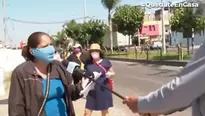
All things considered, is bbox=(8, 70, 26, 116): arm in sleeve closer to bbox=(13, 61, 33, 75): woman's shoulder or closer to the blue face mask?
bbox=(13, 61, 33, 75): woman's shoulder

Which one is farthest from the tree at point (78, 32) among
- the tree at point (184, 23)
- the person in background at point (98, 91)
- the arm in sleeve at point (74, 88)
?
the arm in sleeve at point (74, 88)

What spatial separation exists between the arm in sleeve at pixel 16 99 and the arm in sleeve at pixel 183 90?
5.74 ft

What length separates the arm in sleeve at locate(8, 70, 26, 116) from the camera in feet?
12.2

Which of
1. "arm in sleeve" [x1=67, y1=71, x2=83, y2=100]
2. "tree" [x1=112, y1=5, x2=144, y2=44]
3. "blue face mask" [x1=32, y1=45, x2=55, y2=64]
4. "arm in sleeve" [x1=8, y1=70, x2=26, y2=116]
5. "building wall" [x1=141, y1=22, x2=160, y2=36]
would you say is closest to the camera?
"arm in sleeve" [x1=8, y1=70, x2=26, y2=116]

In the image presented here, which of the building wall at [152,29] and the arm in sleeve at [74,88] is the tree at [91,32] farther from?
the arm in sleeve at [74,88]

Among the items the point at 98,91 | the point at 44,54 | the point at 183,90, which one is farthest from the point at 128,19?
the point at 183,90

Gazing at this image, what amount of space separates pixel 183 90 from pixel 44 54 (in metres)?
2.04

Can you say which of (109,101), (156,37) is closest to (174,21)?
(109,101)

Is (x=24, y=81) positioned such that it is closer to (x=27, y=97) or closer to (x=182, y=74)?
(x=27, y=97)

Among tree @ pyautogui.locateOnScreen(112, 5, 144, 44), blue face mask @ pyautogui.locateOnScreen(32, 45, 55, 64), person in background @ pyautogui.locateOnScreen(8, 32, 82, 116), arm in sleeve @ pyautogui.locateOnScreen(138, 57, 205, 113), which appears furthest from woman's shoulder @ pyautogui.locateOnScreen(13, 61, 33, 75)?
tree @ pyautogui.locateOnScreen(112, 5, 144, 44)

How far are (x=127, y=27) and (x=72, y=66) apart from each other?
4471 cm

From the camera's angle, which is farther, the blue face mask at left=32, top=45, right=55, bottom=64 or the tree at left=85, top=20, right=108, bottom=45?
the tree at left=85, top=20, right=108, bottom=45

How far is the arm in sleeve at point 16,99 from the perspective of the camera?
371 centimetres

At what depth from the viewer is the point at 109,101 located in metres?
7.23
